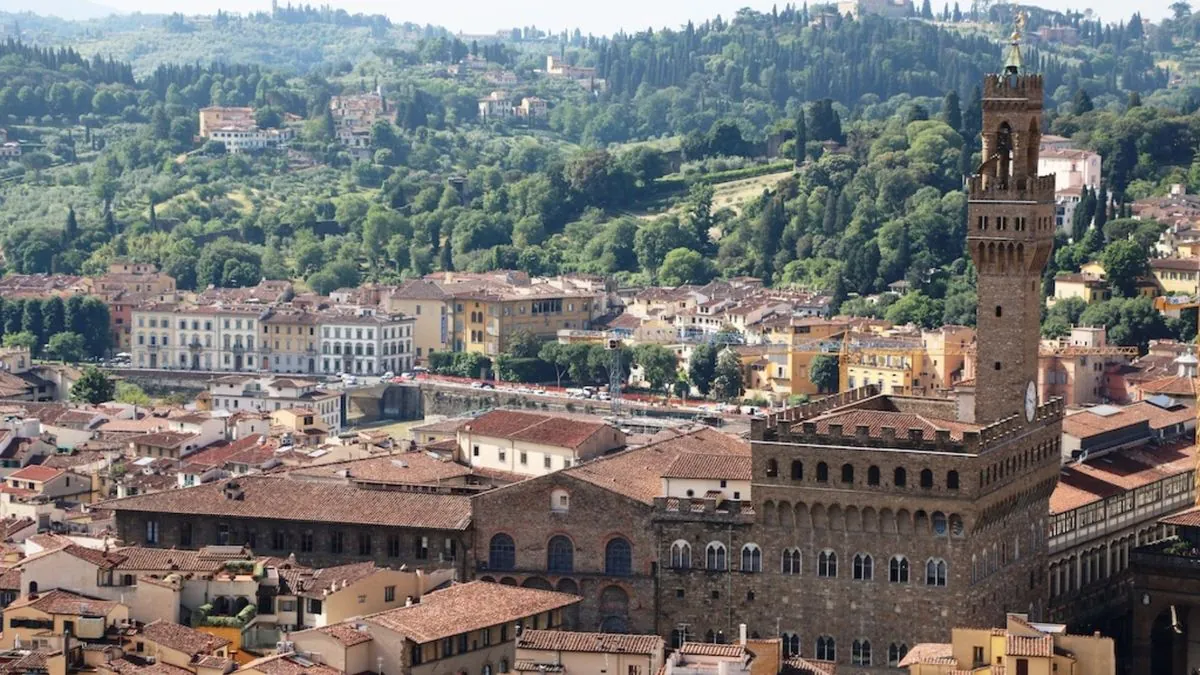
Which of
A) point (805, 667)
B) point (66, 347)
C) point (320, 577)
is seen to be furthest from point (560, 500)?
point (66, 347)

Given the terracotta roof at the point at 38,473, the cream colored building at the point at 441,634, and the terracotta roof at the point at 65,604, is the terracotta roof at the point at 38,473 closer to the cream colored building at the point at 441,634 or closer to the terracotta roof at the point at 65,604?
the terracotta roof at the point at 65,604

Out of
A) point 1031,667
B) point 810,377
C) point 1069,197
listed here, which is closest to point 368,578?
point 1031,667

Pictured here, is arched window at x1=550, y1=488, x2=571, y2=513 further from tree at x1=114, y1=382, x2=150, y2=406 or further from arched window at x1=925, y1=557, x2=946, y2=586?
tree at x1=114, y1=382, x2=150, y2=406

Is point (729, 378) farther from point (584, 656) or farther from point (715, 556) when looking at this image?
point (584, 656)

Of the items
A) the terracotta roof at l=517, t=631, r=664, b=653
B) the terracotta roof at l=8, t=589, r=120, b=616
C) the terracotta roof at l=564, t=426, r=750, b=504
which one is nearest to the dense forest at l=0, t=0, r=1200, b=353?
the terracotta roof at l=564, t=426, r=750, b=504

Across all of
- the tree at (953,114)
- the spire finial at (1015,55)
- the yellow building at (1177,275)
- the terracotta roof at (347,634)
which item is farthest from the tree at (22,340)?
the terracotta roof at (347,634)
